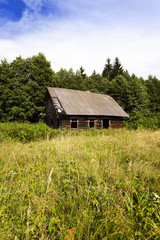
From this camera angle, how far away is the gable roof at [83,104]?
16.6 metres

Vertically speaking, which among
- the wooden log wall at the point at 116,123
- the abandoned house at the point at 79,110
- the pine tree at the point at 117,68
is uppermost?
the pine tree at the point at 117,68

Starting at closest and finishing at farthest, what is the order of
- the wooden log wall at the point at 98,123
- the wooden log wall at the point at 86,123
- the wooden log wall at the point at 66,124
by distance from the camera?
the wooden log wall at the point at 66,124 < the wooden log wall at the point at 86,123 < the wooden log wall at the point at 98,123

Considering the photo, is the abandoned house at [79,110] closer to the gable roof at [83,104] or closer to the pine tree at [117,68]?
the gable roof at [83,104]

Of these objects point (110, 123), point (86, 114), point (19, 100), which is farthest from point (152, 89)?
point (19, 100)

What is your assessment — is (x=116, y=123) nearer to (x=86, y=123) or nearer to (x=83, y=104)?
(x=86, y=123)

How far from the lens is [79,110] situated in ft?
55.1

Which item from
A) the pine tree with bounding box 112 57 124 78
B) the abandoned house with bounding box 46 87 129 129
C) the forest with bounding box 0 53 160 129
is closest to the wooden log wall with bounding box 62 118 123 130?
the abandoned house with bounding box 46 87 129 129

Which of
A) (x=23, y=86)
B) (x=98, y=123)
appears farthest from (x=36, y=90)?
(x=98, y=123)

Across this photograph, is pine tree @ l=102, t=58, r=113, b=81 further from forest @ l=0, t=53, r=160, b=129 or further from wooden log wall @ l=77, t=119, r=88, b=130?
wooden log wall @ l=77, t=119, r=88, b=130

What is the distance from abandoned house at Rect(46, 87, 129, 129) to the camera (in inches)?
651

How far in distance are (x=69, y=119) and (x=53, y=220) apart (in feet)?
49.5

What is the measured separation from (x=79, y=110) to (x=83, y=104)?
1.70 meters

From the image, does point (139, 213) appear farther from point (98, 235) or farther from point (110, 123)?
point (110, 123)

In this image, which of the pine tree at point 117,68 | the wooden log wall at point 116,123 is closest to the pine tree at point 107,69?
the pine tree at point 117,68
